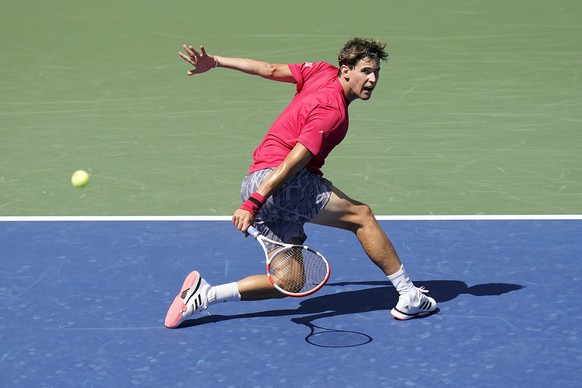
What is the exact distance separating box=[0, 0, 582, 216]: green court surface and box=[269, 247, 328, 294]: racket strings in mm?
2581

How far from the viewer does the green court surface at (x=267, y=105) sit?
31.6 ft

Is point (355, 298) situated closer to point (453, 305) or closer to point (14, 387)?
point (453, 305)

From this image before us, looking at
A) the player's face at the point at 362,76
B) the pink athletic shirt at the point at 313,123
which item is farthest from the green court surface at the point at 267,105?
the player's face at the point at 362,76

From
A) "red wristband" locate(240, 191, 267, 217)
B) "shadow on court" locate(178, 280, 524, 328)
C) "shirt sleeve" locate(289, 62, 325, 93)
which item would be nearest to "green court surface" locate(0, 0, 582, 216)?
"shadow on court" locate(178, 280, 524, 328)

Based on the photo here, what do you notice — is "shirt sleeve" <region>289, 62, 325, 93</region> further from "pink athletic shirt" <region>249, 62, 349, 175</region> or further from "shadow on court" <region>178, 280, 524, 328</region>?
"shadow on court" <region>178, 280, 524, 328</region>

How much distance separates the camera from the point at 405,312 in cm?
683

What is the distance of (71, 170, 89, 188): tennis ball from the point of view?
934cm

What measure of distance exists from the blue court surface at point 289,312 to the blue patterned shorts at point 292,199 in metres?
0.63

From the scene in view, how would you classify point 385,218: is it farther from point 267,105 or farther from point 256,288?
point 267,105

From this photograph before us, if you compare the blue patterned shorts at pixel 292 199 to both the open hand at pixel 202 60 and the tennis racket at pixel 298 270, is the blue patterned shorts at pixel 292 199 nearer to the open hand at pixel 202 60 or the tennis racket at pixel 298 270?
the tennis racket at pixel 298 270

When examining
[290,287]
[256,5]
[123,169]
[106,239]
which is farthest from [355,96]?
[256,5]

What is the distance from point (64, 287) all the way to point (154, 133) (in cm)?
409

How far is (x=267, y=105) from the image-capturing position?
40.2 ft

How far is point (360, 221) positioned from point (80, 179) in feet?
11.2
